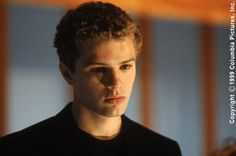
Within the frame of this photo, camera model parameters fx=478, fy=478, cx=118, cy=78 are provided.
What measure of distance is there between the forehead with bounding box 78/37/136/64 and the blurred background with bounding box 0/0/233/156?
246 millimetres

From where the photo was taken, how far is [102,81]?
2.21ft

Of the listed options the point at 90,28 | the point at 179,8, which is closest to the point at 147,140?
the point at 90,28

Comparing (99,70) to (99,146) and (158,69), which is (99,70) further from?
(158,69)

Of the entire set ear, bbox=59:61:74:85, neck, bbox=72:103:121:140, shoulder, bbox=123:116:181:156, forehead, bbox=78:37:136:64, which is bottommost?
shoulder, bbox=123:116:181:156

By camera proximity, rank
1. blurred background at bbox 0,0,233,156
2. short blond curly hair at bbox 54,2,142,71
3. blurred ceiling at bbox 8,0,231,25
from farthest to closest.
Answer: blurred ceiling at bbox 8,0,231,25
blurred background at bbox 0,0,233,156
short blond curly hair at bbox 54,2,142,71

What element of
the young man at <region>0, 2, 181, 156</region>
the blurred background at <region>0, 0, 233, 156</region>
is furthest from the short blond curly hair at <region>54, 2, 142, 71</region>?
the blurred background at <region>0, 0, 233, 156</region>

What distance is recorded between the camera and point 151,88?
134cm

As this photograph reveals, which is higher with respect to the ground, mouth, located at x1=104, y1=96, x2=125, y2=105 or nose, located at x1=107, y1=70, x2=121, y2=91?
nose, located at x1=107, y1=70, x2=121, y2=91

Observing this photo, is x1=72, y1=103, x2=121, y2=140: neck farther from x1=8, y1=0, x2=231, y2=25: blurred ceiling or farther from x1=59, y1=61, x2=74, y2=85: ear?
x1=8, y1=0, x2=231, y2=25: blurred ceiling

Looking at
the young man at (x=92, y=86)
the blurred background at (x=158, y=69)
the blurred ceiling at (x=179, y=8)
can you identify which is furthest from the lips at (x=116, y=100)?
the blurred ceiling at (x=179, y=8)

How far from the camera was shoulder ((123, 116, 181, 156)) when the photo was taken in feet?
2.39

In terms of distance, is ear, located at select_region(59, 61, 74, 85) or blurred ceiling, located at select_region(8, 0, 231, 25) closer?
ear, located at select_region(59, 61, 74, 85)

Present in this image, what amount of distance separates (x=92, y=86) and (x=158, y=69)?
75 cm

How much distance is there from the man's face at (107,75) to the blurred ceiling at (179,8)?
1.54 feet
